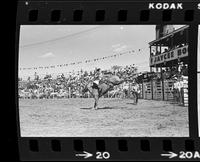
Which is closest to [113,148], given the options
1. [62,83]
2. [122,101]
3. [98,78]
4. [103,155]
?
[103,155]

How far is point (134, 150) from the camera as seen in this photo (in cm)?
1039

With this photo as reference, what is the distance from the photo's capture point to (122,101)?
10.5 meters

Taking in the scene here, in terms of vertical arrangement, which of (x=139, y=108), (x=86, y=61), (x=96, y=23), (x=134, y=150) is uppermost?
(x=96, y=23)

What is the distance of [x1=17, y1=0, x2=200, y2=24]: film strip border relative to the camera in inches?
407

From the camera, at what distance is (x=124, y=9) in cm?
1038

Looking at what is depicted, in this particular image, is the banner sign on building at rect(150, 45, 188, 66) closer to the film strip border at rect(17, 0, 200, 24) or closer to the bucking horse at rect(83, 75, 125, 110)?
the film strip border at rect(17, 0, 200, 24)

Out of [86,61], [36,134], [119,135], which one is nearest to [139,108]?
[119,135]

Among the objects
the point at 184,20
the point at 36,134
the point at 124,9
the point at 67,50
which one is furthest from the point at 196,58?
the point at 36,134

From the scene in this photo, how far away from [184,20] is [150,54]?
2.72 ft

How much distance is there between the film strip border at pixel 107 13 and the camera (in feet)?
33.9

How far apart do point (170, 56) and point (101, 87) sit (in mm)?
1352

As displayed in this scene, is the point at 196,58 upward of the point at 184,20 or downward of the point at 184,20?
downward

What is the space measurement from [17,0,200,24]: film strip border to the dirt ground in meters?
1.41

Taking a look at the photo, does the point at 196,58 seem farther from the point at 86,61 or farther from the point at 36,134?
the point at 36,134
